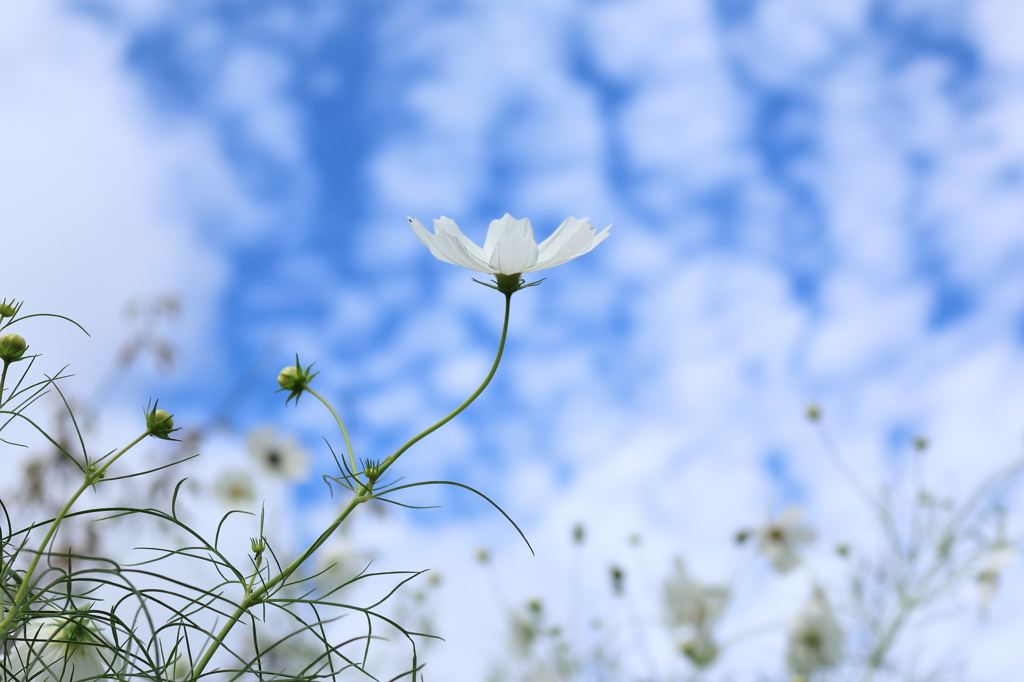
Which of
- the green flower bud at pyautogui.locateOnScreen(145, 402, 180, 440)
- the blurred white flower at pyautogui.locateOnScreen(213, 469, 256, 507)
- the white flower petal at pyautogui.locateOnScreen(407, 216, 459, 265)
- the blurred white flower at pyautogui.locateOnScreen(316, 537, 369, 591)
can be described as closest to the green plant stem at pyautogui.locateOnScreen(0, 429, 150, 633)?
the green flower bud at pyautogui.locateOnScreen(145, 402, 180, 440)

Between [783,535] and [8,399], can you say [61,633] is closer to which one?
[8,399]

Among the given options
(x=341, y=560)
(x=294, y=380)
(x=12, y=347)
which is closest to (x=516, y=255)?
(x=294, y=380)

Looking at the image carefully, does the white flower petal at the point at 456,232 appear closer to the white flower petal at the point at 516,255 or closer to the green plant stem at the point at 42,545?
the white flower petal at the point at 516,255

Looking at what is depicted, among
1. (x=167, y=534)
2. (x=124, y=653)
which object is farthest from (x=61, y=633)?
(x=167, y=534)

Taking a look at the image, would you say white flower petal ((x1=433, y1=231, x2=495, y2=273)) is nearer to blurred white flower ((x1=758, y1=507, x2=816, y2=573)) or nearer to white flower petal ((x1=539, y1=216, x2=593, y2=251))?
white flower petal ((x1=539, y1=216, x2=593, y2=251))

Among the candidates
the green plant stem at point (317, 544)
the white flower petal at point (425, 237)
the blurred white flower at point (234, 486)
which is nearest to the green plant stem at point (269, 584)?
the green plant stem at point (317, 544)
